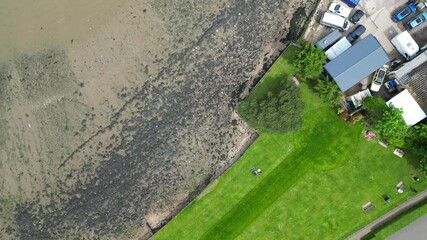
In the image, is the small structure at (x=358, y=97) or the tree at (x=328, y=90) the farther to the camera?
the small structure at (x=358, y=97)

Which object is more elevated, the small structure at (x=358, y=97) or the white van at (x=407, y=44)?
the white van at (x=407, y=44)

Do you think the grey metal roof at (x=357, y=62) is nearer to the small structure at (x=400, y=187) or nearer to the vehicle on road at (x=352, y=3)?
the vehicle on road at (x=352, y=3)

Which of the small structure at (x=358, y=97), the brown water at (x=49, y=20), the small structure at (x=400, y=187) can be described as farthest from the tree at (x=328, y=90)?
the brown water at (x=49, y=20)

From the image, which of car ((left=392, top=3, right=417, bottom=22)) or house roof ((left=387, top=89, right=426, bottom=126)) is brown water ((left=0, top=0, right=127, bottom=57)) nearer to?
car ((left=392, top=3, right=417, bottom=22))

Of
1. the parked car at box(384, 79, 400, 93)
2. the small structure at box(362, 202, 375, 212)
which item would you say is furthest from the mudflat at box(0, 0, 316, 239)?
the small structure at box(362, 202, 375, 212)

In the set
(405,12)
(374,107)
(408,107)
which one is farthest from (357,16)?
(408,107)

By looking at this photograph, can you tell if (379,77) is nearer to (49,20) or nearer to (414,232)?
(414,232)

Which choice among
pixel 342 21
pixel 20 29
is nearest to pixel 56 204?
pixel 20 29

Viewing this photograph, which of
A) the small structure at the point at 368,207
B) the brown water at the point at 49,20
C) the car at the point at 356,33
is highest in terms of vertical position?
the brown water at the point at 49,20
